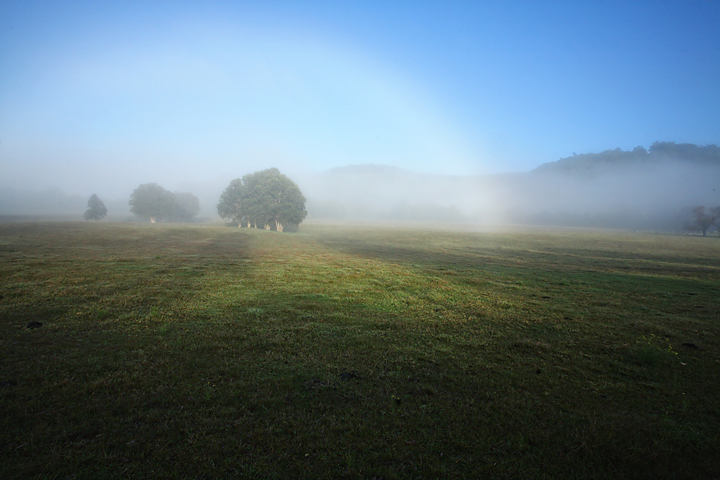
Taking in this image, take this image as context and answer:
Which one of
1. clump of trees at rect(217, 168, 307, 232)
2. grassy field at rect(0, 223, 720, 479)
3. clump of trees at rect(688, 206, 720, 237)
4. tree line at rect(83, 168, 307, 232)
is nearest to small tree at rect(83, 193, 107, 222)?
tree line at rect(83, 168, 307, 232)

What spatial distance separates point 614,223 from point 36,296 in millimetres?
255430

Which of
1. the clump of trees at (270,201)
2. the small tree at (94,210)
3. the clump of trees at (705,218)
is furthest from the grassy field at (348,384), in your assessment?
the clump of trees at (705,218)

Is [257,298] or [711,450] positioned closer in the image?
[711,450]

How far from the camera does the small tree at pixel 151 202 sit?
90875mm

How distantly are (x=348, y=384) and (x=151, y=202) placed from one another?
4202 inches

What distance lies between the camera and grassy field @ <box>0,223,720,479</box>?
4770 millimetres

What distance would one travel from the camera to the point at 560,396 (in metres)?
6.69

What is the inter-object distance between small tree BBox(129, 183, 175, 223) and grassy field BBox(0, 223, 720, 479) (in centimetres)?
8979

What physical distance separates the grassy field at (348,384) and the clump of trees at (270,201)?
56615 mm

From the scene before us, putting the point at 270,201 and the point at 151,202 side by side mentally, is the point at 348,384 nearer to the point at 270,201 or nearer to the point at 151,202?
the point at 270,201

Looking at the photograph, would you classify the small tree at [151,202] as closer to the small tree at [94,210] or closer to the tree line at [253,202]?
the tree line at [253,202]

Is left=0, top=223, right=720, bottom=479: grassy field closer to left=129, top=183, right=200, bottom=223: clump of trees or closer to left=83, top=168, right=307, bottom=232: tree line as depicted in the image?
left=83, top=168, right=307, bottom=232: tree line

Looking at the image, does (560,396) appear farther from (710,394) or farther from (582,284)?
(582,284)

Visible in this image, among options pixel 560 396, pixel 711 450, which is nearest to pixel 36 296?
pixel 560 396
